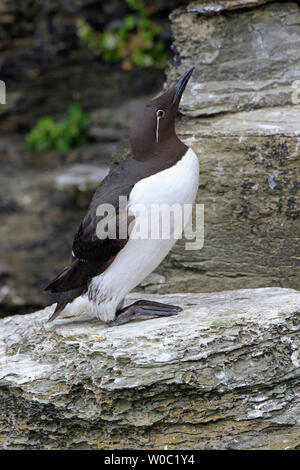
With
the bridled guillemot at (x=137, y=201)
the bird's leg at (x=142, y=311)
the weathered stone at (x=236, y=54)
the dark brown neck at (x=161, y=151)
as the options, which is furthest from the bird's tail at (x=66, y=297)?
the weathered stone at (x=236, y=54)

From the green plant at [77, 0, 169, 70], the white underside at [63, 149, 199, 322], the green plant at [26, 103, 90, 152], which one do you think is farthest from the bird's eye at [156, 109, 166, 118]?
the green plant at [26, 103, 90, 152]

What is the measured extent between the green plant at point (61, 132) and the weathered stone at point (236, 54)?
13.6ft

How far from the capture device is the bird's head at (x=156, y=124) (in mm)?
3844

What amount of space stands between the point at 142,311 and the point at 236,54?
Answer: 2209 mm

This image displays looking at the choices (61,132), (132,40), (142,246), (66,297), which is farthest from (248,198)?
(61,132)

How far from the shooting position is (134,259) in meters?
3.90

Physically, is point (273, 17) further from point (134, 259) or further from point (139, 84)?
point (139, 84)

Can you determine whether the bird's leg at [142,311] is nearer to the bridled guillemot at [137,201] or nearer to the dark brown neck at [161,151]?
the bridled guillemot at [137,201]

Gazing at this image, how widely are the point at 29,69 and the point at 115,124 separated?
139 cm

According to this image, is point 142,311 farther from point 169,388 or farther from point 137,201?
point 137,201

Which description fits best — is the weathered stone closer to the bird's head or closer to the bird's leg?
the bird's head

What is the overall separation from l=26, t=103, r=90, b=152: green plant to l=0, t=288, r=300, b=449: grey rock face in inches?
227

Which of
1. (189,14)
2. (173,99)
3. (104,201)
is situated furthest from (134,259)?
(189,14)

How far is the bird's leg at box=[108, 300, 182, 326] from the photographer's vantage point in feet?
13.5
